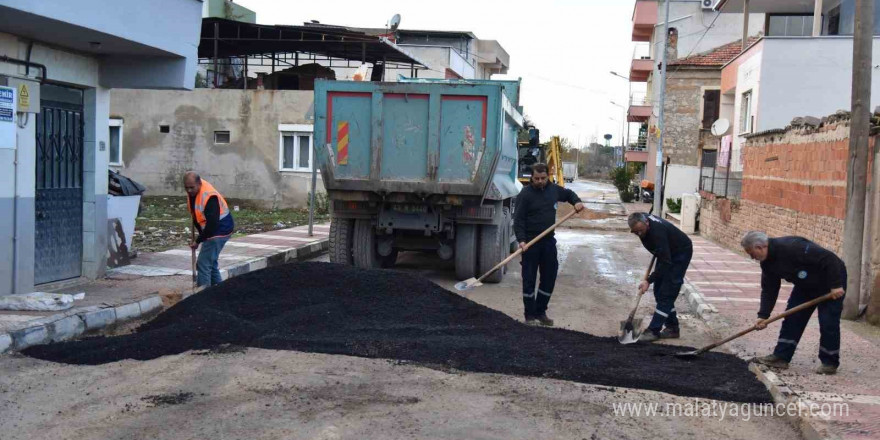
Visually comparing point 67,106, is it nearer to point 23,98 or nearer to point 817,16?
point 23,98

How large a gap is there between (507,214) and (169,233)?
23.0ft

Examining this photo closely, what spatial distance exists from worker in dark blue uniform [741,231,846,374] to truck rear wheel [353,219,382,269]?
598cm

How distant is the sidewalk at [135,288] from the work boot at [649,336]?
16.5 ft

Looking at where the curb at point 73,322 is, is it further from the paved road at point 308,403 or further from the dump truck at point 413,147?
the dump truck at point 413,147

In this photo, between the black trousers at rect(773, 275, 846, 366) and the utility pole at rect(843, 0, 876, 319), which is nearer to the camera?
the black trousers at rect(773, 275, 846, 366)

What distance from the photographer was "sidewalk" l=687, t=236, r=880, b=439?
4.84 meters

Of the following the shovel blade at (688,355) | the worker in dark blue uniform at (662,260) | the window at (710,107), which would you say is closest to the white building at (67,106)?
the worker in dark blue uniform at (662,260)

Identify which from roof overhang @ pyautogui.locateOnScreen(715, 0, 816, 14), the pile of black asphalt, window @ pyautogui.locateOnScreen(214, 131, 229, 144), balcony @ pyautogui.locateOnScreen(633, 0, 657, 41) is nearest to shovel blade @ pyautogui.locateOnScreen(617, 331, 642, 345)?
the pile of black asphalt

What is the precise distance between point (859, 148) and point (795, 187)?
15.4 feet

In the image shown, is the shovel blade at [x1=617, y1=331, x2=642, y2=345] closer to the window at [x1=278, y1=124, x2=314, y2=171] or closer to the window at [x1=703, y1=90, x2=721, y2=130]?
the window at [x1=278, y1=124, x2=314, y2=171]

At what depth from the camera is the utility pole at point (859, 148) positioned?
8.58m

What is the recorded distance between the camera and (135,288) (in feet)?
30.4

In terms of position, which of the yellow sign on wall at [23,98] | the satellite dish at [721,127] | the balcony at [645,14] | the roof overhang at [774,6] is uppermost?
the balcony at [645,14]

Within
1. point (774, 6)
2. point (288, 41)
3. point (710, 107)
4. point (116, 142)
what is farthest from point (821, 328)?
point (710, 107)
